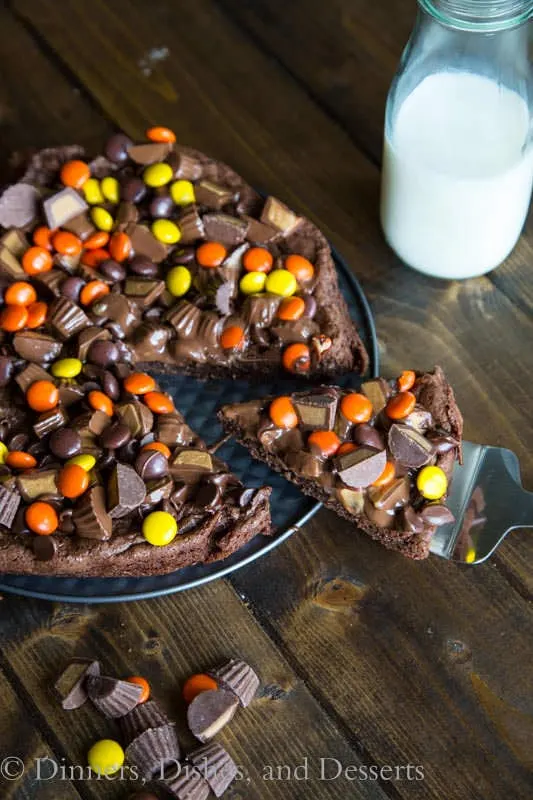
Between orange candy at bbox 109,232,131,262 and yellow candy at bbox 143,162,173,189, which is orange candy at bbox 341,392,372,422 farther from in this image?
yellow candy at bbox 143,162,173,189

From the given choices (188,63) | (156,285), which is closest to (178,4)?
(188,63)

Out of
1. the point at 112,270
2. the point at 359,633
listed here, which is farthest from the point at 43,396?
the point at 359,633

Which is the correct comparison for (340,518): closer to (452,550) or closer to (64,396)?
(452,550)

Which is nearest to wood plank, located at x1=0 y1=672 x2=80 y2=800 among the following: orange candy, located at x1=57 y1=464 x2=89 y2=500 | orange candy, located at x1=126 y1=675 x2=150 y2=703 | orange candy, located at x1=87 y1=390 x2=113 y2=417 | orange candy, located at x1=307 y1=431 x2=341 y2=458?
orange candy, located at x1=126 y1=675 x2=150 y2=703

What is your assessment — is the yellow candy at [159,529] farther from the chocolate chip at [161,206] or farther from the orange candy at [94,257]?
the chocolate chip at [161,206]

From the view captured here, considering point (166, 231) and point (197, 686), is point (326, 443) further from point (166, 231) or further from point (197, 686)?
point (166, 231)

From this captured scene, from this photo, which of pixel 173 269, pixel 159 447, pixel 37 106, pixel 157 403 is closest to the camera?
pixel 159 447

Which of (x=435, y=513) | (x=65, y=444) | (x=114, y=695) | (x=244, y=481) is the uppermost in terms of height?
(x=435, y=513)
